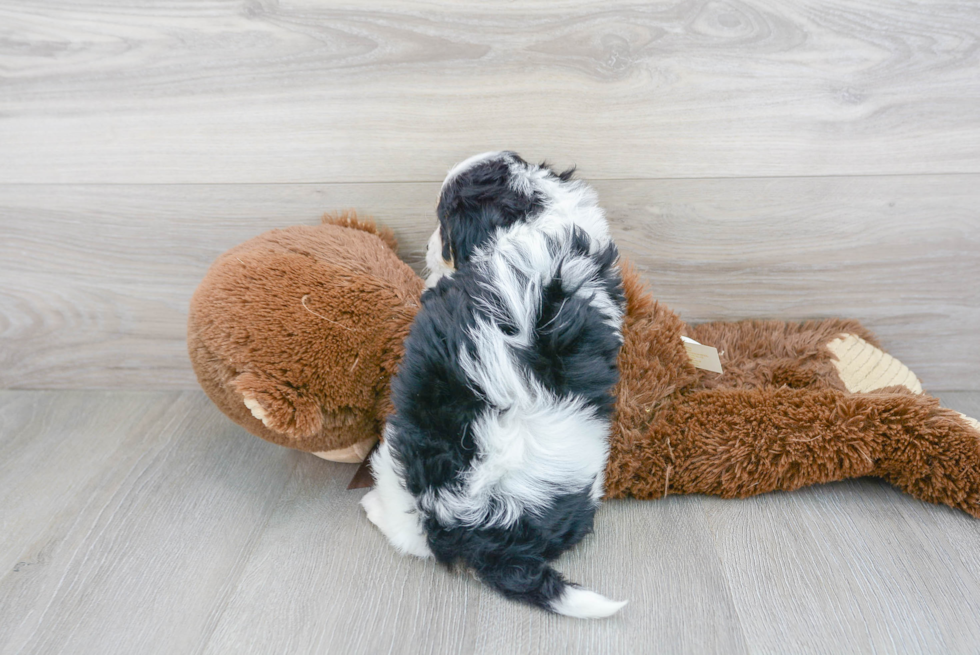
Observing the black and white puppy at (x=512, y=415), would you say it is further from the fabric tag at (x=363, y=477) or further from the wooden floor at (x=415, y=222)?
the fabric tag at (x=363, y=477)

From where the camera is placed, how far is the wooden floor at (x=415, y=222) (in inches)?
25.0

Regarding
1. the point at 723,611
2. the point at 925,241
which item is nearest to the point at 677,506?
the point at 723,611

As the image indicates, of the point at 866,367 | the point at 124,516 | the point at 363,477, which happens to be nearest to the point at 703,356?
the point at 866,367

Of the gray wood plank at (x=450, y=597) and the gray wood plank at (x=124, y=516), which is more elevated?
the gray wood plank at (x=450, y=597)

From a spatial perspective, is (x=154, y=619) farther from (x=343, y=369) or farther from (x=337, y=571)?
(x=343, y=369)

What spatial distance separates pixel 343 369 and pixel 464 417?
17cm

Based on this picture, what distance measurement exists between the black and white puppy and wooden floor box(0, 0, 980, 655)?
0.18 ft

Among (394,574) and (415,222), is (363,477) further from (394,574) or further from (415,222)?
(415,222)

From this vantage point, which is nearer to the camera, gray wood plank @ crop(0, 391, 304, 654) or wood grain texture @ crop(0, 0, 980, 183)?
gray wood plank @ crop(0, 391, 304, 654)

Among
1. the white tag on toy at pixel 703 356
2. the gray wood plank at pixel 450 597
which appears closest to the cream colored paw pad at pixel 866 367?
the white tag on toy at pixel 703 356

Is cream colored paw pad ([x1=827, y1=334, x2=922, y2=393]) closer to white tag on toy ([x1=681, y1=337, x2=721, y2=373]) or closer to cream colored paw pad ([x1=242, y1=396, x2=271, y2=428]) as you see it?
white tag on toy ([x1=681, y1=337, x2=721, y2=373])

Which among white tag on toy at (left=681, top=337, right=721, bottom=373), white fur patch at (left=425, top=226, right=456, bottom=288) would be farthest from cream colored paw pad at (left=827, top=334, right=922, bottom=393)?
white fur patch at (left=425, top=226, right=456, bottom=288)

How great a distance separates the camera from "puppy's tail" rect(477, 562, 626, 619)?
1.90ft

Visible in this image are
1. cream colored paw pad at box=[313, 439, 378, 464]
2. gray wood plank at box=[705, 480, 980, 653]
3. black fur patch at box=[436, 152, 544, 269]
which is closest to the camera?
gray wood plank at box=[705, 480, 980, 653]
